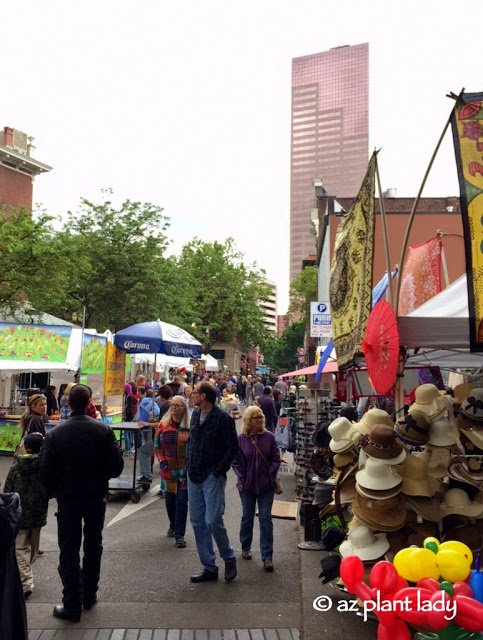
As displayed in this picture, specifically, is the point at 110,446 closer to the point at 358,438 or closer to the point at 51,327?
the point at 358,438

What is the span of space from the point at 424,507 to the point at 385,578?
5.04 feet

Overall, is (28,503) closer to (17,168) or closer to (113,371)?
(113,371)

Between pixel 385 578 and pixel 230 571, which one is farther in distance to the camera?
pixel 230 571

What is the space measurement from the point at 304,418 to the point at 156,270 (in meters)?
22.0

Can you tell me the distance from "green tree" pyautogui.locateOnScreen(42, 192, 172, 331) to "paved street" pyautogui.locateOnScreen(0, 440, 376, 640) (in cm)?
2213

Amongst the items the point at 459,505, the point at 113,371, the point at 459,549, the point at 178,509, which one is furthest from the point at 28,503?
the point at 113,371

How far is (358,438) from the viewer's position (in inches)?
186

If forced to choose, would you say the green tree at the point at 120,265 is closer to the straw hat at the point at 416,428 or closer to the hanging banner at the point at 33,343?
the hanging banner at the point at 33,343

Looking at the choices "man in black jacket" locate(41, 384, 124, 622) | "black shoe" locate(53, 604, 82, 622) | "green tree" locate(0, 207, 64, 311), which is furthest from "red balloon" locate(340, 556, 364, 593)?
"green tree" locate(0, 207, 64, 311)

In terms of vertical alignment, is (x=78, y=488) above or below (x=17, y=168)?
below

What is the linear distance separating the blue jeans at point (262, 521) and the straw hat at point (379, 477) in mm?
2309

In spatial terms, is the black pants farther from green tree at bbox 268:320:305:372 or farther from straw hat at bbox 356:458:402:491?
green tree at bbox 268:320:305:372

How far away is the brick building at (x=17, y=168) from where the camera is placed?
39.6 metres

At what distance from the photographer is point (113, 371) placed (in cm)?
1284
